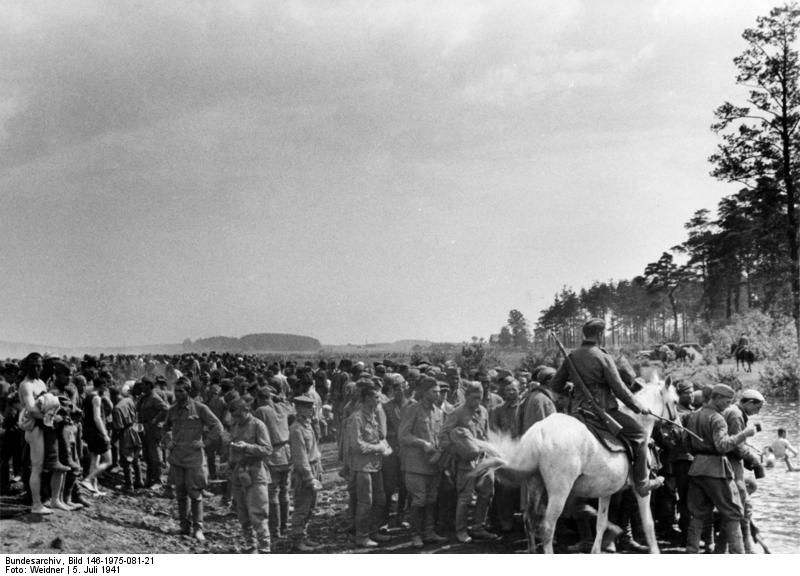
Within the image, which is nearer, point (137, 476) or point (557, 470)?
point (557, 470)

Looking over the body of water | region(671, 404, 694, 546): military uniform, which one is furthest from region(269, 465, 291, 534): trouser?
the body of water

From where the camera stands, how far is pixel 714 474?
751cm

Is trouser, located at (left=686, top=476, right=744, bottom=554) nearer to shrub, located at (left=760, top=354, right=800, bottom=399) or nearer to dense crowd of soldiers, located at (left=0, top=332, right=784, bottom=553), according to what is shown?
dense crowd of soldiers, located at (left=0, top=332, right=784, bottom=553)

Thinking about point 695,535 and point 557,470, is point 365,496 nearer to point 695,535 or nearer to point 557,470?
point 557,470

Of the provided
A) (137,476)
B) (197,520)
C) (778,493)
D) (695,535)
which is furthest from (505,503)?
(137,476)

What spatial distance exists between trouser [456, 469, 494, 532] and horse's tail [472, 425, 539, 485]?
2.02 ft

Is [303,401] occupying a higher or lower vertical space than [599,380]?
lower

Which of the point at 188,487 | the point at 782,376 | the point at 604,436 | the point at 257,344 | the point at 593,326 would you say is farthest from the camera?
the point at 257,344

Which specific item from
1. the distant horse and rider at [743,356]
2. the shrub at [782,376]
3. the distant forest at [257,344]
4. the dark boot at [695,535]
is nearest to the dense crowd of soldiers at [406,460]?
the dark boot at [695,535]

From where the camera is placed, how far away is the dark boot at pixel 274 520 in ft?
30.2

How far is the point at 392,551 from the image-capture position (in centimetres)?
877

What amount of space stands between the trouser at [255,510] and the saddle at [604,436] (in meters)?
3.99

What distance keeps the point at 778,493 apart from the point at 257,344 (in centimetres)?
1412

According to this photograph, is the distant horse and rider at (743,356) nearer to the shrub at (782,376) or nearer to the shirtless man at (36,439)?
the shrub at (782,376)
